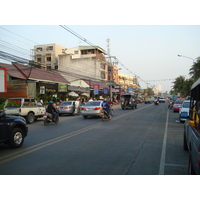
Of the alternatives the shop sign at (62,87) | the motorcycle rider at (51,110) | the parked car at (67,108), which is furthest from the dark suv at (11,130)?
the shop sign at (62,87)

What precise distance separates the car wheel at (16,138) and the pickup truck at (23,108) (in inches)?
296

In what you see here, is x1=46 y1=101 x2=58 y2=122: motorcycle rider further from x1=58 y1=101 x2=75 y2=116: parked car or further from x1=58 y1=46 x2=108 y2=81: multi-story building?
x1=58 y1=46 x2=108 y2=81: multi-story building

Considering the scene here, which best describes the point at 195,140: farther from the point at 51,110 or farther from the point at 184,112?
the point at 51,110

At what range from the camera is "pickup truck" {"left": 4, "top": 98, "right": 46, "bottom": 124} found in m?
15.0

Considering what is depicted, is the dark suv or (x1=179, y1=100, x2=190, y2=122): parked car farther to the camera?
(x1=179, y1=100, x2=190, y2=122): parked car

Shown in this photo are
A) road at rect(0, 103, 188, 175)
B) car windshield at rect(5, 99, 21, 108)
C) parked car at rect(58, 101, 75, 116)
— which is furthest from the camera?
parked car at rect(58, 101, 75, 116)

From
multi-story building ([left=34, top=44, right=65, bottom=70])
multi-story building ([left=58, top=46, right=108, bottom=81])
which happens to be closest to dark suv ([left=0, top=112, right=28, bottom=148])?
multi-story building ([left=58, top=46, right=108, bottom=81])

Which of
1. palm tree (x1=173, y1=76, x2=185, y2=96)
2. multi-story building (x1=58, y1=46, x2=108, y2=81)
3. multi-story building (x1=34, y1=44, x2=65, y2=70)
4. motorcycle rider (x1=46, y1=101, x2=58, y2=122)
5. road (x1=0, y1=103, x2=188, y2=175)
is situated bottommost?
road (x1=0, y1=103, x2=188, y2=175)

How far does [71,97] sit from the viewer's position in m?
39.8

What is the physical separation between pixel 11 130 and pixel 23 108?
8.26 m

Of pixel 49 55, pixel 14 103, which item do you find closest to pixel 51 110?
pixel 14 103

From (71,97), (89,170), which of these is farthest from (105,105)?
(71,97)

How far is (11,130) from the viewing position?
293 inches

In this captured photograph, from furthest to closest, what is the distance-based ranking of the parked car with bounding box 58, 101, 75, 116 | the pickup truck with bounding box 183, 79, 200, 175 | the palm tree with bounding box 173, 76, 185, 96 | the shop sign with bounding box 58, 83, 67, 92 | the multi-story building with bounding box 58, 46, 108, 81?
1. the palm tree with bounding box 173, 76, 185, 96
2. the multi-story building with bounding box 58, 46, 108, 81
3. the shop sign with bounding box 58, 83, 67, 92
4. the parked car with bounding box 58, 101, 75, 116
5. the pickup truck with bounding box 183, 79, 200, 175
